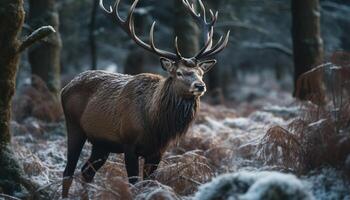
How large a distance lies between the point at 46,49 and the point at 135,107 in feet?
20.9

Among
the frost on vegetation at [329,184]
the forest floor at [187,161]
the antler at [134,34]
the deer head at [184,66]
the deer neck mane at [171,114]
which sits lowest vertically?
the forest floor at [187,161]

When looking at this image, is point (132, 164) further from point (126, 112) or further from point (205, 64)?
point (205, 64)

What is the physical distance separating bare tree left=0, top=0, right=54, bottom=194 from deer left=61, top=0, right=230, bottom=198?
25.0 inches

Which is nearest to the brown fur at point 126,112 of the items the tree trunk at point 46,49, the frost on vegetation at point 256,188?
the frost on vegetation at point 256,188

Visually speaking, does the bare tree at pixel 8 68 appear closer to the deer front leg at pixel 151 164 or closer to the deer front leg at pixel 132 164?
the deer front leg at pixel 132 164

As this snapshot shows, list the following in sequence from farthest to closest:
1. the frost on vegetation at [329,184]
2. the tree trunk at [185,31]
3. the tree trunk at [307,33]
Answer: the tree trunk at [185,31] < the tree trunk at [307,33] < the frost on vegetation at [329,184]

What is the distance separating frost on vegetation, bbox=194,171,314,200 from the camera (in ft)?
17.9

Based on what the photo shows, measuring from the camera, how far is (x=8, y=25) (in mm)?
7812

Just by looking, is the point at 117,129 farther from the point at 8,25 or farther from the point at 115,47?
the point at 115,47

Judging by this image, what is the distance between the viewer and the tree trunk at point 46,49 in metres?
14.2

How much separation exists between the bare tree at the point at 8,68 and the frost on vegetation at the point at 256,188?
2.81 metres

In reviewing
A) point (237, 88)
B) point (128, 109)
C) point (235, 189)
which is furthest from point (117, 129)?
point (237, 88)

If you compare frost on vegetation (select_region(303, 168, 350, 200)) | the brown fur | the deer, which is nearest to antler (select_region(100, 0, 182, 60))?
the deer

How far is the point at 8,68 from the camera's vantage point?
786 centimetres
